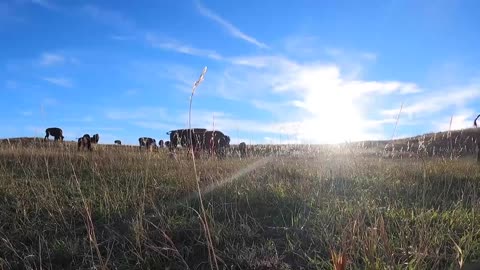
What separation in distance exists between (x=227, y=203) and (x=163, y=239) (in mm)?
1020

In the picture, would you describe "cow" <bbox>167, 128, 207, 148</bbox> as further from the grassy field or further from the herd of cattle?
the grassy field

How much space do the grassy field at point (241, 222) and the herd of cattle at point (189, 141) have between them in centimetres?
178

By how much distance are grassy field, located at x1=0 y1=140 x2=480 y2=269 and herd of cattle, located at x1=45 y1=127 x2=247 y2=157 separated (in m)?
1.78

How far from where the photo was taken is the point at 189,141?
10625 mm

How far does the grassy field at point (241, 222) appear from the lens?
3.68 m

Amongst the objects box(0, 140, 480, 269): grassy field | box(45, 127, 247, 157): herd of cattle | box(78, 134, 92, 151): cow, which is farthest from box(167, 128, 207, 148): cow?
box(0, 140, 480, 269): grassy field

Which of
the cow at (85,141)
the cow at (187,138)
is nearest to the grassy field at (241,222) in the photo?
the cow at (187,138)

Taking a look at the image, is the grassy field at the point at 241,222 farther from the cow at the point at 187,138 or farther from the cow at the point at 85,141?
the cow at the point at 85,141

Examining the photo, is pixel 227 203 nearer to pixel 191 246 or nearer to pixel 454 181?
pixel 191 246

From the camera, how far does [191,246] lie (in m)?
4.26

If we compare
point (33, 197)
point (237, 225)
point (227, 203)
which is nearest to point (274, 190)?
point (227, 203)

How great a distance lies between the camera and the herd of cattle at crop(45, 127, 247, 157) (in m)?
10.7

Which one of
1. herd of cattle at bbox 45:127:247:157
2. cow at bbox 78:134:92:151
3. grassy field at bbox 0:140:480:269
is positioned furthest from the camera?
cow at bbox 78:134:92:151

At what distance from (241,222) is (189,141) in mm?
6061
